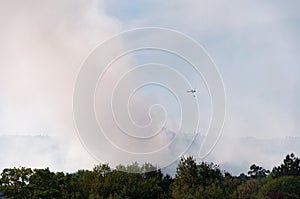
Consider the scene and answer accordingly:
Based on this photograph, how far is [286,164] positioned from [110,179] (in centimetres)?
4746

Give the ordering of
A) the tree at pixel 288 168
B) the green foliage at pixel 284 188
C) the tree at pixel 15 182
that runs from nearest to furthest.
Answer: the tree at pixel 15 182 < the green foliage at pixel 284 188 < the tree at pixel 288 168

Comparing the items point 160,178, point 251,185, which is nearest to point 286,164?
point 251,185

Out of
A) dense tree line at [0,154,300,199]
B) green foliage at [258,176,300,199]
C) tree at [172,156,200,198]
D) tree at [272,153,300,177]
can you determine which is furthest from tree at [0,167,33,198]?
tree at [272,153,300,177]

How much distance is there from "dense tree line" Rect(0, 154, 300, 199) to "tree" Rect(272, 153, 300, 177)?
27592 millimetres

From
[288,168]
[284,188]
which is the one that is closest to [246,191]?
[284,188]

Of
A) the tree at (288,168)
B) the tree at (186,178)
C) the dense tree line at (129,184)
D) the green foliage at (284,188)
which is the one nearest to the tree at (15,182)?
the dense tree line at (129,184)

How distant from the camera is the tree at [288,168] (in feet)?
312

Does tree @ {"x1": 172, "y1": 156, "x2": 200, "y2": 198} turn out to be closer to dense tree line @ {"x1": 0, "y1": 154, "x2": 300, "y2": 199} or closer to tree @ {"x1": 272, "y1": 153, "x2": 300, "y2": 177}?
dense tree line @ {"x1": 0, "y1": 154, "x2": 300, "y2": 199}

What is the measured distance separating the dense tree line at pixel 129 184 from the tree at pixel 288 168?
2759 cm

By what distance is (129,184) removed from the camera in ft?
195

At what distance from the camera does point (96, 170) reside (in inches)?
2445

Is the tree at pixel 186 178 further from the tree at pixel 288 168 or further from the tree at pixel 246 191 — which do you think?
the tree at pixel 288 168

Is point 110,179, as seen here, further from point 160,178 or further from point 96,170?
point 160,178

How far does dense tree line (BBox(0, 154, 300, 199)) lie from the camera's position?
52.8m
